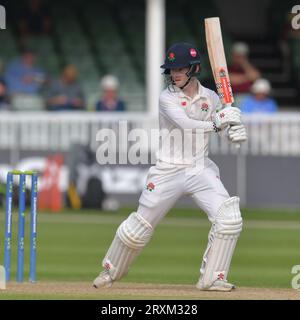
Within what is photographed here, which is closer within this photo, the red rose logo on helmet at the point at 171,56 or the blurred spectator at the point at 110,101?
the red rose logo on helmet at the point at 171,56

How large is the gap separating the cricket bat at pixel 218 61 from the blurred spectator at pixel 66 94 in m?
10.6

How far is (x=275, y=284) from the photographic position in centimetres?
1095

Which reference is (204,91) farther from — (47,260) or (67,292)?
(47,260)

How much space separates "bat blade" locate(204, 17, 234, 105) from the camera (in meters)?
9.72

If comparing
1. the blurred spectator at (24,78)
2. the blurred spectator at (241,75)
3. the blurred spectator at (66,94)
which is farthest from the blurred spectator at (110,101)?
the blurred spectator at (241,75)

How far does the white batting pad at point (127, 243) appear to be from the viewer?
9.80 metres

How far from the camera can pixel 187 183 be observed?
978 centimetres

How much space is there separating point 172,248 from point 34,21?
10.1m

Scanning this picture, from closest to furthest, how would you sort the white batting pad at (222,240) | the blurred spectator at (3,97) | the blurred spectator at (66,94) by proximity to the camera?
the white batting pad at (222,240), the blurred spectator at (3,97), the blurred spectator at (66,94)

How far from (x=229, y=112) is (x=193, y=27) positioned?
14430mm

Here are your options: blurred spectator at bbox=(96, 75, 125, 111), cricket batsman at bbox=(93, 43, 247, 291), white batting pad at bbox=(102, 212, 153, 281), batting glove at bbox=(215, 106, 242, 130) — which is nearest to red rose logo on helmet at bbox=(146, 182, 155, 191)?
cricket batsman at bbox=(93, 43, 247, 291)

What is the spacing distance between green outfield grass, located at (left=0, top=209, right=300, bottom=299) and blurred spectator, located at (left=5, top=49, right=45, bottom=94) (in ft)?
12.2

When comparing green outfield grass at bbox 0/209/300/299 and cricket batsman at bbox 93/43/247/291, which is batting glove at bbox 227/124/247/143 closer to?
cricket batsman at bbox 93/43/247/291

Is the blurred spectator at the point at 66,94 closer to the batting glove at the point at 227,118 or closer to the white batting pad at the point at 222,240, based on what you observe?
the white batting pad at the point at 222,240
